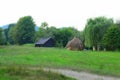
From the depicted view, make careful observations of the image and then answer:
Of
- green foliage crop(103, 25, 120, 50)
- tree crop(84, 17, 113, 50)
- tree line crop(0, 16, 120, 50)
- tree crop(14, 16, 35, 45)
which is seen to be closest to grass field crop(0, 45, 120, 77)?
green foliage crop(103, 25, 120, 50)

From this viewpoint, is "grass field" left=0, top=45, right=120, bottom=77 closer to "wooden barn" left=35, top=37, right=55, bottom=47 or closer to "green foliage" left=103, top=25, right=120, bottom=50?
"green foliage" left=103, top=25, right=120, bottom=50

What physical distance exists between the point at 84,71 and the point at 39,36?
9826 cm

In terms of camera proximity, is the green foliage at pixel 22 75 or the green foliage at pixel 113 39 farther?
the green foliage at pixel 113 39

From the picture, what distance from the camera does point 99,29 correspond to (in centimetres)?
8331

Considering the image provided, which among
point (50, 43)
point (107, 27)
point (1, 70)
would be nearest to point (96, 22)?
point (107, 27)

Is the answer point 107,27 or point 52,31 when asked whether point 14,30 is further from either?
point 107,27

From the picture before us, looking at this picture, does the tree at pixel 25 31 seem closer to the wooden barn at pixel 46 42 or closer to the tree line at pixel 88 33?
the tree line at pixel 88 33

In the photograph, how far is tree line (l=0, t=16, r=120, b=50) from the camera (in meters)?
76.9

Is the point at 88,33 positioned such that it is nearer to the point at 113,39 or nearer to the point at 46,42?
the point at 113,39

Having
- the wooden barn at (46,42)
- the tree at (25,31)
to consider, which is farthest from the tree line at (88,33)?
the wooden barn at (46,42)

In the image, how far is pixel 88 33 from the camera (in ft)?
273

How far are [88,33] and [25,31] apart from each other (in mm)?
45941

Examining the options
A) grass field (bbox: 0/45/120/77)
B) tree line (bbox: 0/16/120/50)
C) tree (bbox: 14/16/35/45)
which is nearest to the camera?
grass field (bbox: 0/45/120/77)

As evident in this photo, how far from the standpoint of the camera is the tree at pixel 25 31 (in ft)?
407
